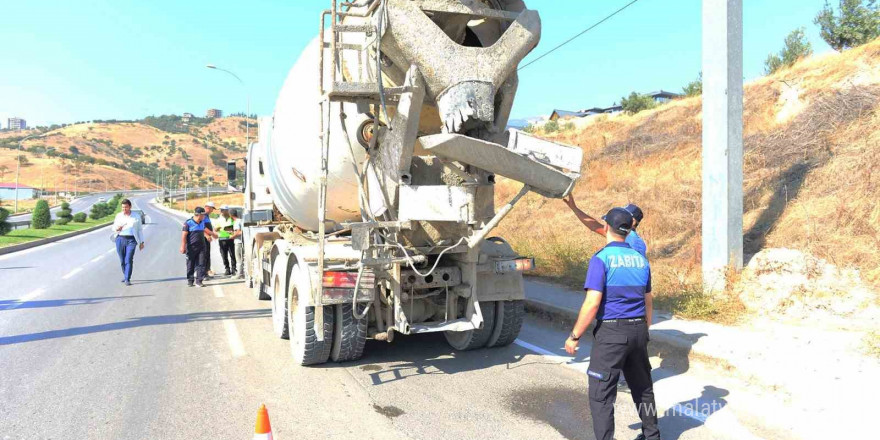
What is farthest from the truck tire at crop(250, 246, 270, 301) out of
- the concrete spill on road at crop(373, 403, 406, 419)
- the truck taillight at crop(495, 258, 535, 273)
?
the concrete spill on road at crop(373, 403, 406, 419)

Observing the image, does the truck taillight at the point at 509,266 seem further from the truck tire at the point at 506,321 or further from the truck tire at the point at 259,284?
the truck tire at the point at 259,284

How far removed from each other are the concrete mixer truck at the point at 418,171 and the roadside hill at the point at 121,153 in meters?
101

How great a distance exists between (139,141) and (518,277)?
169216 mm

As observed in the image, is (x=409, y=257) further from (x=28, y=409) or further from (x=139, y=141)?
(x=139, y=141)

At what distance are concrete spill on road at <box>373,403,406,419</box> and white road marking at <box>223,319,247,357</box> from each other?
2.40m

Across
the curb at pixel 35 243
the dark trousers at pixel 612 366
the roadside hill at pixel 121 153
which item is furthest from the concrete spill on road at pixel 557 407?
the roadside hill at pixel 121 153

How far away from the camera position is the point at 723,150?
764 cm

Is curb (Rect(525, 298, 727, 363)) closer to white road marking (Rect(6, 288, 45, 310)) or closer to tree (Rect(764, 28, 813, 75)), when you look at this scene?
white road marking (Rect(6, 288, 45, 310))

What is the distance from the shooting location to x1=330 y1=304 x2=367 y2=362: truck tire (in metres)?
5.80

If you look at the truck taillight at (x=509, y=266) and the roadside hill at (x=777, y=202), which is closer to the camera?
the truck taillight at (x=509, y=266)

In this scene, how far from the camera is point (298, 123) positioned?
7.00 m

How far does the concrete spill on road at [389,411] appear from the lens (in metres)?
4.62

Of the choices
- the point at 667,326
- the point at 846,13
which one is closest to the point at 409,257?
the point at 667,326

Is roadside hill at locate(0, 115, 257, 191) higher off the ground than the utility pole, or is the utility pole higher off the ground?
roadside hill at locate(0, 115, 257, 191)
